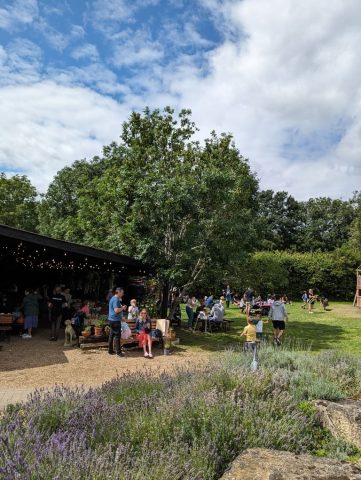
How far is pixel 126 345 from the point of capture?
1105 cm

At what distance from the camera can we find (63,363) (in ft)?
30.2

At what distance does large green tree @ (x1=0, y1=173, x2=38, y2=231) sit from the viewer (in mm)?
35778

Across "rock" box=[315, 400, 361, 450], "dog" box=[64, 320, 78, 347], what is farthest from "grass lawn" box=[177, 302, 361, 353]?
"rock" box=[315, 400, 361, 450]

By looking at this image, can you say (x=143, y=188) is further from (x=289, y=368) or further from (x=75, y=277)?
(x=75, y=277)

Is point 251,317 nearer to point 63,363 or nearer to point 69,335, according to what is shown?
point 69,335

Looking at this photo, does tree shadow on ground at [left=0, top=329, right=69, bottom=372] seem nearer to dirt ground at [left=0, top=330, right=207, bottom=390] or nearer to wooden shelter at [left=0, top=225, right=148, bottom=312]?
dirt ground at [left=0, top=330, right=207, bottom=390]

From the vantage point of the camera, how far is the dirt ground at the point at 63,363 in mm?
7805

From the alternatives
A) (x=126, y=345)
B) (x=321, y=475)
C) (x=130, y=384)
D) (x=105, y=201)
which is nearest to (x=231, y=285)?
(x=105, y=201)

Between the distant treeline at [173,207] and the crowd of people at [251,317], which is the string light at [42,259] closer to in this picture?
the distant treeline at [173,207]

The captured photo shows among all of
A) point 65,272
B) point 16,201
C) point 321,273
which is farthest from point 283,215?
point 65,272

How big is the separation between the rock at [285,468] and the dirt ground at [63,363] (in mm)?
3891

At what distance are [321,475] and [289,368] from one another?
3.76 m

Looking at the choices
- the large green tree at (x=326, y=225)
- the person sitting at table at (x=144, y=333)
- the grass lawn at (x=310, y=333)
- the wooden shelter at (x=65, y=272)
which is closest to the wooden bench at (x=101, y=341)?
the person sitting at table at (x=144, y=333)

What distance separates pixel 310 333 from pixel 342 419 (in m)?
11.3
